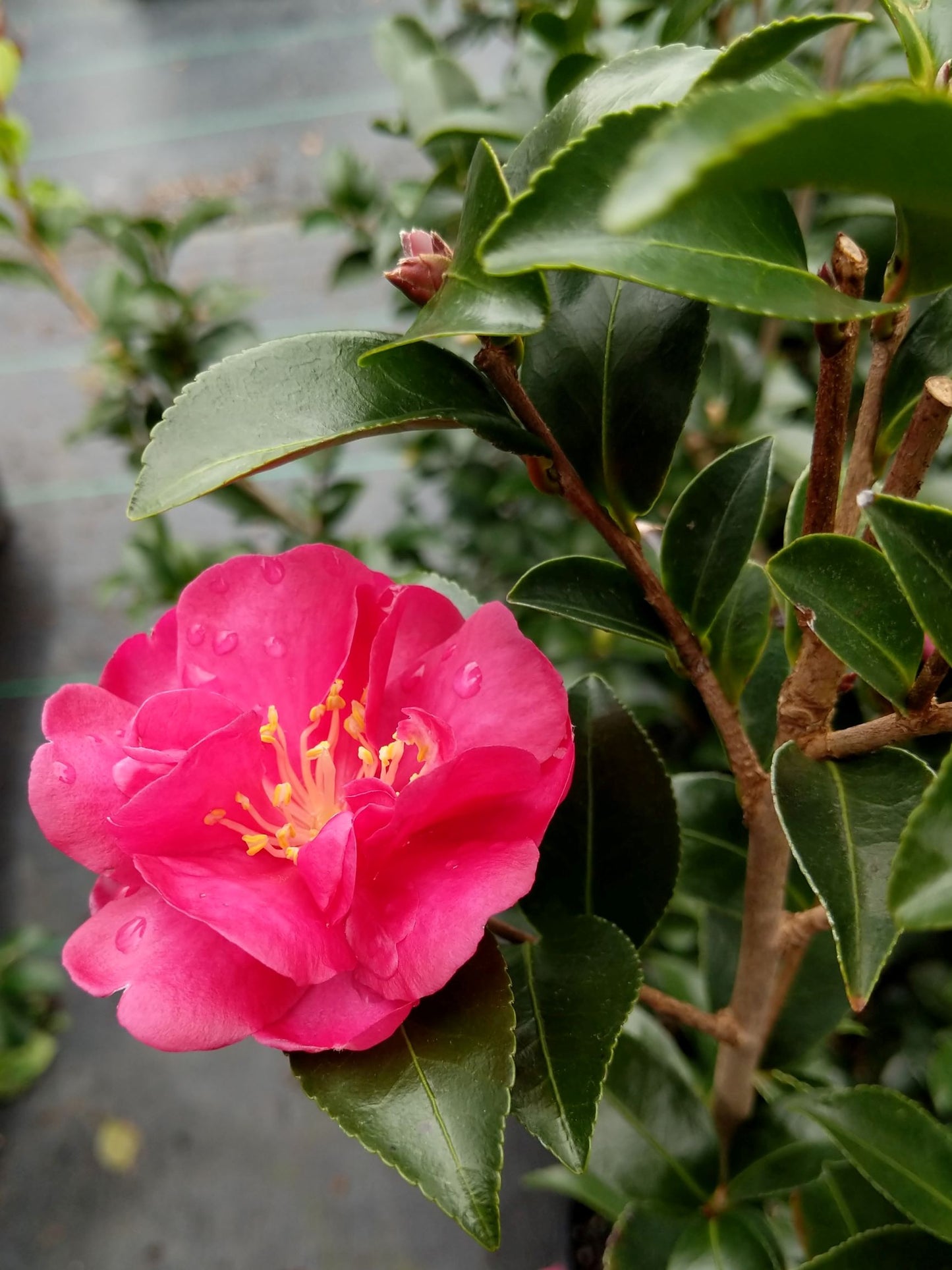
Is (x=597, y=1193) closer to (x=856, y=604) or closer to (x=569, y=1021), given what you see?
(x=569, y=1021)

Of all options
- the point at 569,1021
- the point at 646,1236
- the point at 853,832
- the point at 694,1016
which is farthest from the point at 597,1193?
the point at 853,832

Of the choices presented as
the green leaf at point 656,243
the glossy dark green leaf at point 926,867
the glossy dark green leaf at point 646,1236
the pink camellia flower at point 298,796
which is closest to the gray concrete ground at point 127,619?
the glossy dark green leaf at point 646,1236

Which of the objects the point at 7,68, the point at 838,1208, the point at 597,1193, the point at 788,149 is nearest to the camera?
Answer: the point at 788,149

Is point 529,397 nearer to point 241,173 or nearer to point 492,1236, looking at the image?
point 492,1236

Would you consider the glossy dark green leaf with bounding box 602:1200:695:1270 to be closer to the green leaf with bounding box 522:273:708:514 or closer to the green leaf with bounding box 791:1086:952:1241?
the green leaf with bounding box 791:1086:952:1241

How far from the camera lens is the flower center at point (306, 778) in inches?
16.5

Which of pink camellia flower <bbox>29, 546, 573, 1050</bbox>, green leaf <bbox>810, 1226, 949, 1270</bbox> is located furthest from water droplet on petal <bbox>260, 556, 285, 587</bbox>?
green leaf <bbox>810, 1226, 949, 1270</bbox>

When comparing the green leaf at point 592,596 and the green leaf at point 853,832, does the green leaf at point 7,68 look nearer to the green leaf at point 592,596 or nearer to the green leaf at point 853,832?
the green leaf at point 592,596

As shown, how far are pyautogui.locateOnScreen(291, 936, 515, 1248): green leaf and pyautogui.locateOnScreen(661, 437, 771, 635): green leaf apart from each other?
0.19 meters

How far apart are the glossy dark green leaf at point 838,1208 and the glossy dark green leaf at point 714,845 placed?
186 millimetres

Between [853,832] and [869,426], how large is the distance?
169 mm

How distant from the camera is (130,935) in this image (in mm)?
388

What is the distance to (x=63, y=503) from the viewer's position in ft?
7.53

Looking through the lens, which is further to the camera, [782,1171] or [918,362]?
[782,1171]
